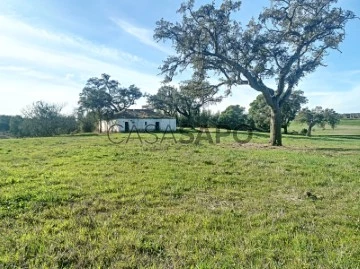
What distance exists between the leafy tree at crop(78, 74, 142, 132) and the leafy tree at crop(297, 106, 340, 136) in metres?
36.7

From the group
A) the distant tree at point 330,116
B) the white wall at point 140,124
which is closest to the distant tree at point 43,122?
the white wall at point 140,124

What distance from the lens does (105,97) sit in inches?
2484

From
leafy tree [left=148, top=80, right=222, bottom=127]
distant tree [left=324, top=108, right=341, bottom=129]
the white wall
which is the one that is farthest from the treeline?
distant tree [left=324, top=108, right=341, bottom=129]

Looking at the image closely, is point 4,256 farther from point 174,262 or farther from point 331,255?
point 331,255

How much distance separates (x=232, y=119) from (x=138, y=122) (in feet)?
64.8

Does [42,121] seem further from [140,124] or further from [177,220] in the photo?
[177,220]

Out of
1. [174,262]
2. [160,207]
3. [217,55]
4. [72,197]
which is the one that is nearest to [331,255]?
[174,262]

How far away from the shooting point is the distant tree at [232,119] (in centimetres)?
5931

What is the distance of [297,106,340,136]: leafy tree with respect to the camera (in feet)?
175

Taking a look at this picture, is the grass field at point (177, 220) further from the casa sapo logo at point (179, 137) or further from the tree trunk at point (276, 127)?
the casa sapo logo at point (179, 137)

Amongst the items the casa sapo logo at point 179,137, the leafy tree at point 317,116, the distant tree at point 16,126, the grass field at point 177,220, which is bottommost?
the grass field at point 177,220

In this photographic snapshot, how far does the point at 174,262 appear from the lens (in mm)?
3377

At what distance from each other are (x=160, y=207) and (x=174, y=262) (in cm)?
219

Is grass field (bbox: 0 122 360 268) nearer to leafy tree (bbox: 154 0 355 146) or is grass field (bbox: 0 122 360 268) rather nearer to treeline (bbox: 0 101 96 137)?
leafy tree (bbox: 154 0 355 146)
